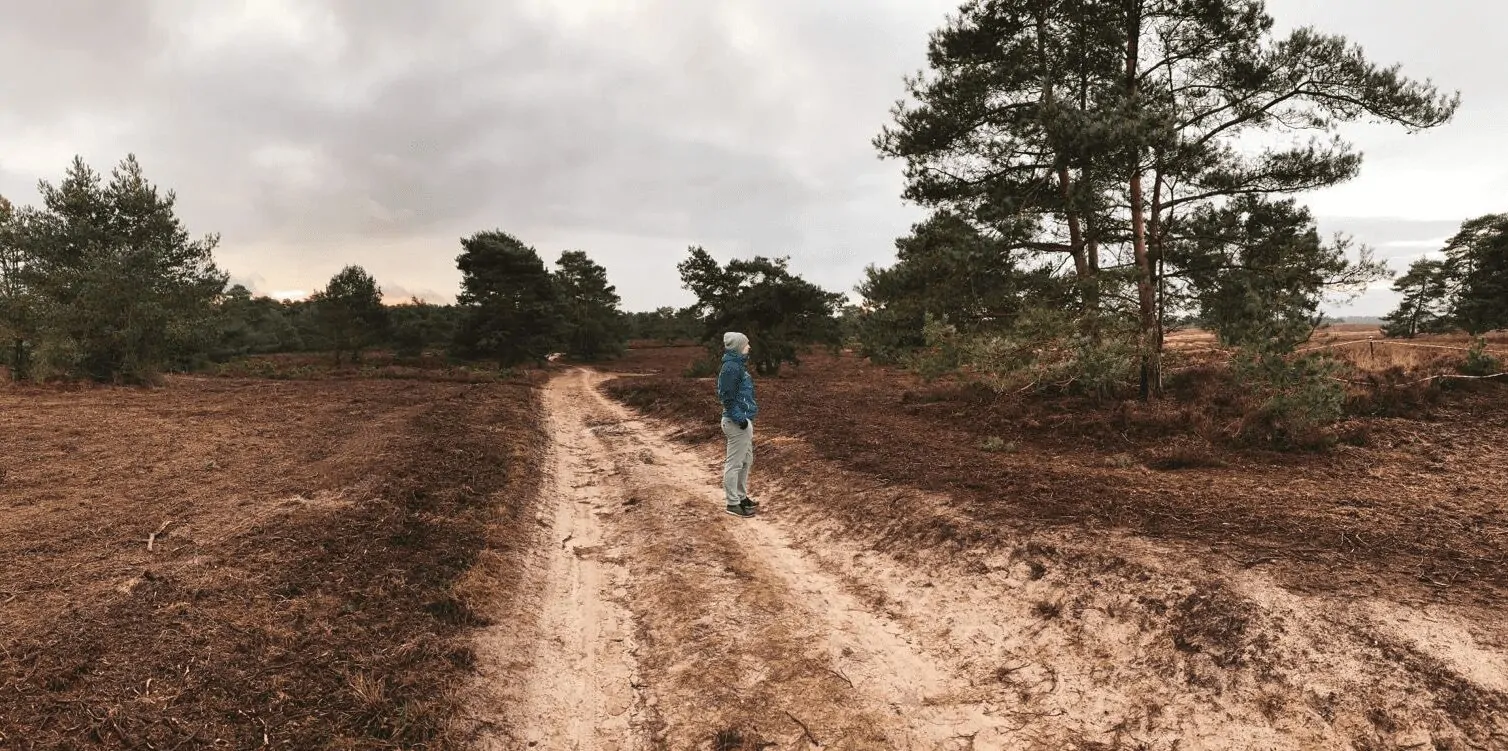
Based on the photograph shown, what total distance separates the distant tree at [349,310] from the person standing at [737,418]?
4422cm

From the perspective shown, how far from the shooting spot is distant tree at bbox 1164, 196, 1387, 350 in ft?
30.6

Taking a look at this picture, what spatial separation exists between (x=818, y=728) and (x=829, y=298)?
30027 mm

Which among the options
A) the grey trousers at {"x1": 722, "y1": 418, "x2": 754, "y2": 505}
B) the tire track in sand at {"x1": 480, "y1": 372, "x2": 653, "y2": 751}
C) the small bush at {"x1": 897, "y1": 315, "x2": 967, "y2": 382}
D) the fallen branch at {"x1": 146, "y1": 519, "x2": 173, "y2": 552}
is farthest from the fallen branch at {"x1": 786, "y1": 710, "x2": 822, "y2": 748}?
the small bush at {"x1": 897, "y1": 315, "x2": 967, "y2": 382}

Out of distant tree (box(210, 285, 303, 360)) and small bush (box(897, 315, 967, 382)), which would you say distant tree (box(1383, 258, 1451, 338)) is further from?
distant tree (box(210, 285, 303, 360))

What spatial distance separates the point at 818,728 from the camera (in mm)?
3539

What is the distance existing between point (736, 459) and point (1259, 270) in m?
9.95

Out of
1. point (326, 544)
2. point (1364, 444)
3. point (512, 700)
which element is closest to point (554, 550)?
point (326, 544)

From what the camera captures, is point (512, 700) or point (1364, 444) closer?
point (512, 700)

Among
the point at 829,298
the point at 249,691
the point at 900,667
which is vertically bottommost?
the point at 900,667

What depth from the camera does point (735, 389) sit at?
7387mm

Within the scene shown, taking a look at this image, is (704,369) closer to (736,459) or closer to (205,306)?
(205,306)

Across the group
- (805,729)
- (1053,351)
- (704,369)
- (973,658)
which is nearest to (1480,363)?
(1053,351)

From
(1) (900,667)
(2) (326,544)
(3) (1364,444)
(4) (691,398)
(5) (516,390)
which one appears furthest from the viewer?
(5) (516,390)

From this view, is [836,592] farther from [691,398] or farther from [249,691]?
[691,398]
